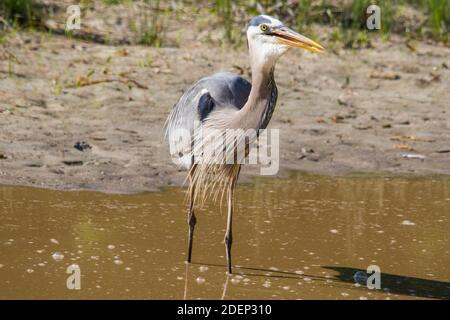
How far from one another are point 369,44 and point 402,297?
5804mm

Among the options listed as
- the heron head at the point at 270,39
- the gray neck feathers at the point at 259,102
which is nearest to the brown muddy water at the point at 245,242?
the gray neck feathers at the point at 259,102

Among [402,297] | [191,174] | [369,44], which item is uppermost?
[369,44]

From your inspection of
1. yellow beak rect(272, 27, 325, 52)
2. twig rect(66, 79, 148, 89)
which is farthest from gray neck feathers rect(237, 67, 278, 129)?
twig rect(66, 79, 148, 89)

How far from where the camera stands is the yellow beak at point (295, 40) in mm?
5633

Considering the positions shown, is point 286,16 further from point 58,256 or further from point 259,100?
point 58,256

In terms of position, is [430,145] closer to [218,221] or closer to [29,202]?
[218,221]

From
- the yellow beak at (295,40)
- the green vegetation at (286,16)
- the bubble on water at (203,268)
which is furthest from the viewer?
the green vegetation at (286,16)

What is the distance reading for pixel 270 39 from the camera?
575 cm

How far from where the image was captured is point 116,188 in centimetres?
748

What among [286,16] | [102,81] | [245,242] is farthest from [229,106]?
[286,16]

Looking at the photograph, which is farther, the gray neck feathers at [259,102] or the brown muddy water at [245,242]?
the gray neck feathers at [259,102]

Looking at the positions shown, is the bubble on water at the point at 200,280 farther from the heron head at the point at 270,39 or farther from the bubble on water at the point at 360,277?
the heron head at the point at 270,39

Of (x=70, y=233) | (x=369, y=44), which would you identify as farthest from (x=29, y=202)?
(x=369, y=44)

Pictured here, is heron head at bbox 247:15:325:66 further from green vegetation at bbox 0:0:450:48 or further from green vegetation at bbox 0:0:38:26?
green vegetation at bbox 0:0:38:26
